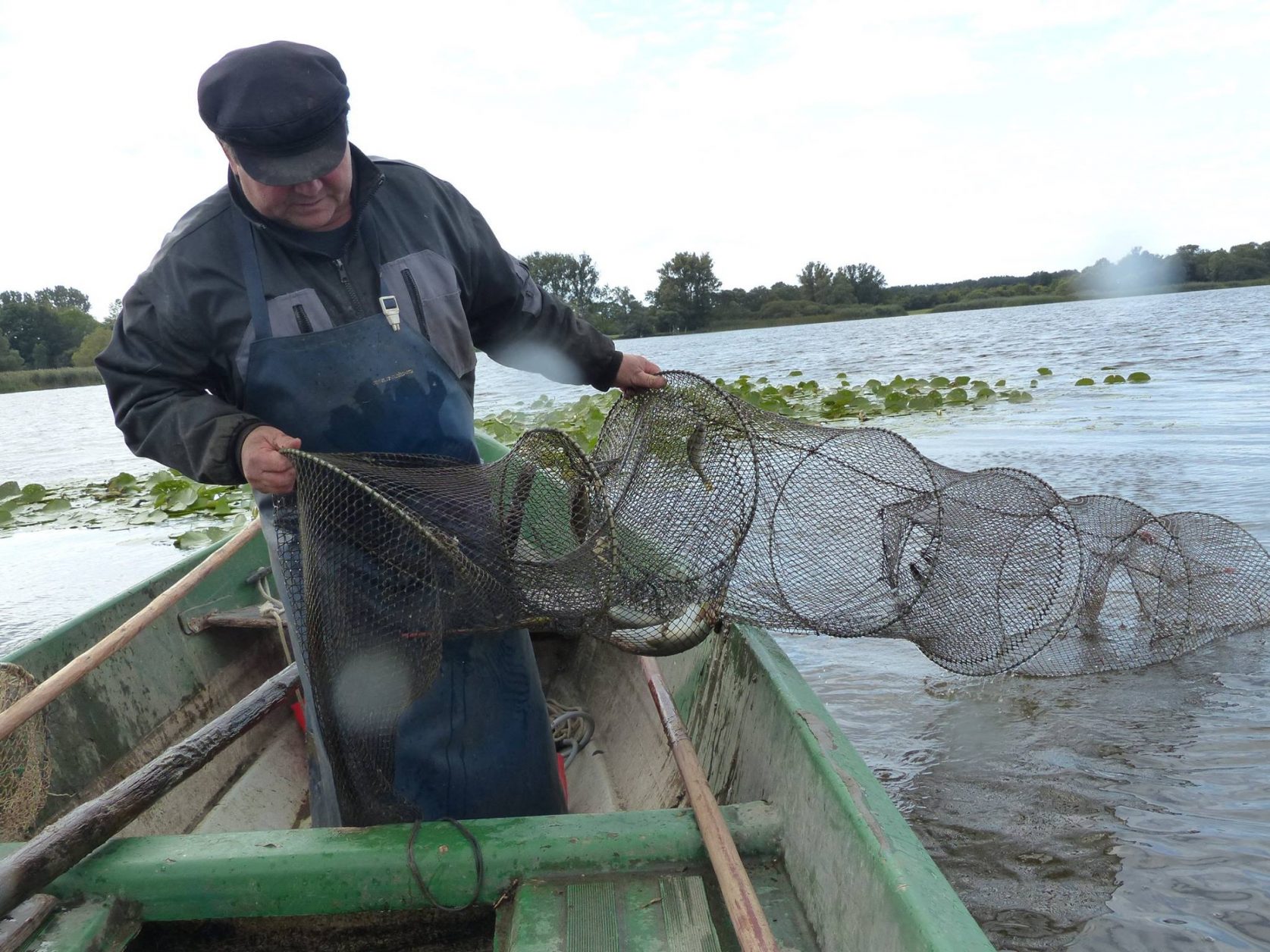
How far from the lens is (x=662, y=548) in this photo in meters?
2.85

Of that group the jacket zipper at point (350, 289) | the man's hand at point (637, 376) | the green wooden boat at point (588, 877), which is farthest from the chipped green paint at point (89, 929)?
the man's hand at point (637, 376)

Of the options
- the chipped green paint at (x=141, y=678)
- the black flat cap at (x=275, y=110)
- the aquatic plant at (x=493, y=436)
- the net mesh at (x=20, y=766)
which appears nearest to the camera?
the black flat cap at (x=275, y=110)

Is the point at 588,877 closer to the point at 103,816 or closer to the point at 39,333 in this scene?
the point at 103,816

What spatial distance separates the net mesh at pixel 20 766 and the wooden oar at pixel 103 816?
1.65 ft

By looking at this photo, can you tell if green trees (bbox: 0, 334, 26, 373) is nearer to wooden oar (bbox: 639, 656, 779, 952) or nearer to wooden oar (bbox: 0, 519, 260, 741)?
wooden oar (bbox: 0, 519, 260, 741)

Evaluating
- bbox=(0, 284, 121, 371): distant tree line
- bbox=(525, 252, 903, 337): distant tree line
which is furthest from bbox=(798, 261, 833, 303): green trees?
bbox=(0, 284, 121, 371): distant tree line

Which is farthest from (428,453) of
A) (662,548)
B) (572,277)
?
(572,277)

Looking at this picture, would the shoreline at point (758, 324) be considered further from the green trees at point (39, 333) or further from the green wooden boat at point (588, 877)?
the green wooden boat at point (588, 877)

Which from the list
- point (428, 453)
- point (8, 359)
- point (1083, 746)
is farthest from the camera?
point (8, 359)

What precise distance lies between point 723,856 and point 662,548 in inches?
39.0

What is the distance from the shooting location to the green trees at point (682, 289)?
71250 mm

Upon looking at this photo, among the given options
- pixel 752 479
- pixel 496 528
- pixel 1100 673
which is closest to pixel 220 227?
pixel 496 528

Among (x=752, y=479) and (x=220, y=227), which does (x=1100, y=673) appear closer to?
(x=752, y=479)

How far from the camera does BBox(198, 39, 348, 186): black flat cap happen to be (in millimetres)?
2152
